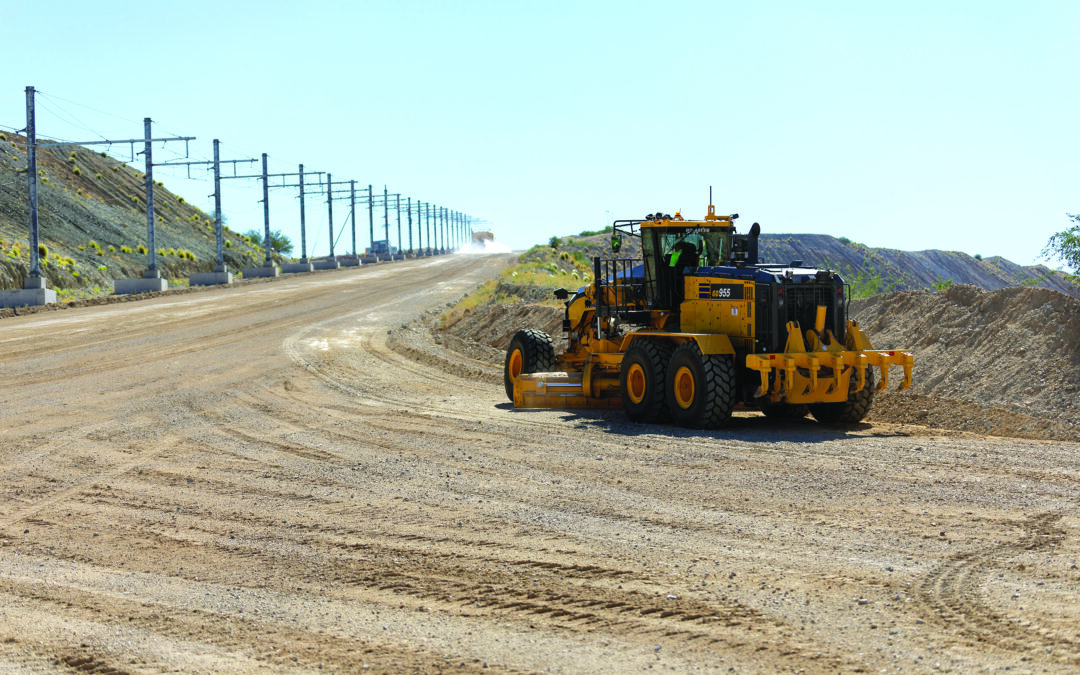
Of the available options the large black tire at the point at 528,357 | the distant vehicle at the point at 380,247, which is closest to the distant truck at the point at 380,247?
the distant vehicle at the point at 380,247

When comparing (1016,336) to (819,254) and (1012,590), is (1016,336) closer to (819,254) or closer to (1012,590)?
(1012,590)

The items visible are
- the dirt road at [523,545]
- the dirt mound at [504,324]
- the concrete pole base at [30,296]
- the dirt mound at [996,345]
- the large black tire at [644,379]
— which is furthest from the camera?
the concrete pole base at [30,296]

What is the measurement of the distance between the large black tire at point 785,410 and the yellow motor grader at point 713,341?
15 millimetres

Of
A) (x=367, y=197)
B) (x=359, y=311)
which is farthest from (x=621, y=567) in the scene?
(x=367, y=197)

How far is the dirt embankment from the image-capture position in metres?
13.1

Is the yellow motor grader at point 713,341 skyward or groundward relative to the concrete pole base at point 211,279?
groundward

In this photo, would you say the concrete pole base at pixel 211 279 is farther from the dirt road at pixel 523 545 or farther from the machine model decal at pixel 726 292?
the machine model decal at pixel 726 292

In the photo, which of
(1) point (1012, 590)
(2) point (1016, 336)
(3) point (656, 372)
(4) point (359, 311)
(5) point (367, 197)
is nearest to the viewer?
(1) point (1012, 590)

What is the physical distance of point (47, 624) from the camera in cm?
621

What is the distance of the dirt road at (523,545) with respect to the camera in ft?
18.7

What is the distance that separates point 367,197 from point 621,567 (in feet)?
340

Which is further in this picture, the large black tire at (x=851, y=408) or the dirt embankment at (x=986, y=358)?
the large black tire at (x=851, y=408)

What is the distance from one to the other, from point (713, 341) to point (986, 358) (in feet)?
15.1

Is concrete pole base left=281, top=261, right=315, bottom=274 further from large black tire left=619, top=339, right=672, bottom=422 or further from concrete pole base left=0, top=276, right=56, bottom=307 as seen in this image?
large black tire left=619, top=339, right=672, bottom=422
